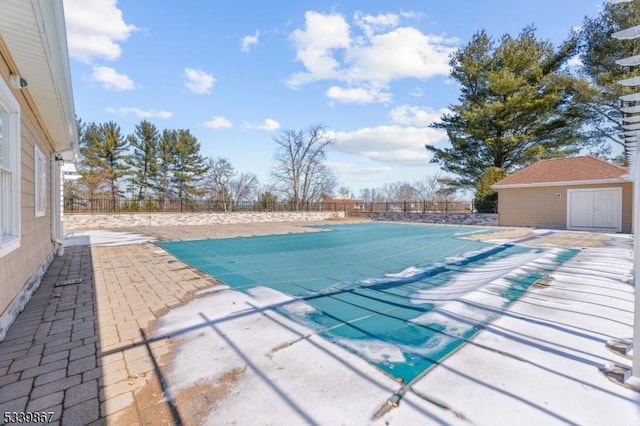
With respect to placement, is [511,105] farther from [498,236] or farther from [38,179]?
[38,179]

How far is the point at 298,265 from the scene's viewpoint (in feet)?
19.3

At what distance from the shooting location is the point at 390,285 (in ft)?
14.5

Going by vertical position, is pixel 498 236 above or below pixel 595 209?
below

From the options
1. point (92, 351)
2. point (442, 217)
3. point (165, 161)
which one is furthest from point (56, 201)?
point (165, 161)

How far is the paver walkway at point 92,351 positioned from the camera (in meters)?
1.68

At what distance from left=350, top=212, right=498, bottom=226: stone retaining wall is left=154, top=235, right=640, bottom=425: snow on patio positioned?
14533 millimetres

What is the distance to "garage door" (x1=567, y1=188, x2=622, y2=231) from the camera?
12.1 metres

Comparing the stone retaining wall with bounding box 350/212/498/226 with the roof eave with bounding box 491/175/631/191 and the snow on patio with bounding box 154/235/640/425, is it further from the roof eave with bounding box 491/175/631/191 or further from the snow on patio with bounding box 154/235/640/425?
the snow on patio with bounding box 154/235/640/425

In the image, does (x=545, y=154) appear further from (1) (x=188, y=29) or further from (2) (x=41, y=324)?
(2) (x=41, y=324)

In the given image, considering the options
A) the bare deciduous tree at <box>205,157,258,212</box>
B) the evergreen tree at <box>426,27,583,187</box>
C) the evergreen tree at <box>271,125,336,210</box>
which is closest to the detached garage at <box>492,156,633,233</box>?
the evergreen tree at <box>426,27,583,187</box>

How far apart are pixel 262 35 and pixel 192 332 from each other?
12.3m

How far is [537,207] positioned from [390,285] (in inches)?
538

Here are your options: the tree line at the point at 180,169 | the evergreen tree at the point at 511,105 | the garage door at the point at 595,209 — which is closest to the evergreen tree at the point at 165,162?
the tree line at the point at 180,169

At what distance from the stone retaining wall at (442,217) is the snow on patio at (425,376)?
14533 mm
